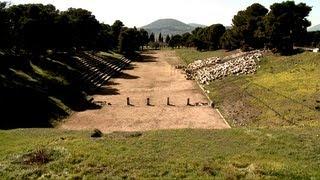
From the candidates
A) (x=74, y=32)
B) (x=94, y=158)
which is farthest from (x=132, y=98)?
(x=74, y=32)

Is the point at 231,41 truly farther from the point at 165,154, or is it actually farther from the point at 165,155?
the point at 165,155

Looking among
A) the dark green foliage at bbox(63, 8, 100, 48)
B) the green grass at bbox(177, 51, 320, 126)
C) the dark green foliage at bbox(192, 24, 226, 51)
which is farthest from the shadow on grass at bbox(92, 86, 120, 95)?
the dark green foliage at bbox(192, 24, 226, 51)

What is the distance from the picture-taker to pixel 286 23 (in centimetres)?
7419

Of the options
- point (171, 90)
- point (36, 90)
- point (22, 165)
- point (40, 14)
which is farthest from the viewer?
Answer: point (40, 14)

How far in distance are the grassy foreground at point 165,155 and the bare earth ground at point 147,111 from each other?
11911 mm

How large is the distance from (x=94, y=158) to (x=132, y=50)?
116 m

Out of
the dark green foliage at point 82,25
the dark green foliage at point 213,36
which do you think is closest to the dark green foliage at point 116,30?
the dark green foliage at point 213,36

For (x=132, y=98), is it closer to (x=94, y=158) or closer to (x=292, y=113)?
(x=292, y=113)

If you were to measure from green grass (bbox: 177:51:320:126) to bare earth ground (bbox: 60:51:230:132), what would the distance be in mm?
2498

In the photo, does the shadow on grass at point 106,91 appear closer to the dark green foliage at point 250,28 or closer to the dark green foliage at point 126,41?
the dark green foliage at point 250,28

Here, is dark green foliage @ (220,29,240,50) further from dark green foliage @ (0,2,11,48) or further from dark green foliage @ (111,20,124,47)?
dark green foliage @ (0,2,11,48)

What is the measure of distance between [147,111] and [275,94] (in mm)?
14542

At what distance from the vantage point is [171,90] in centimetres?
6550

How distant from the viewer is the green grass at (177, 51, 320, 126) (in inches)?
1649
